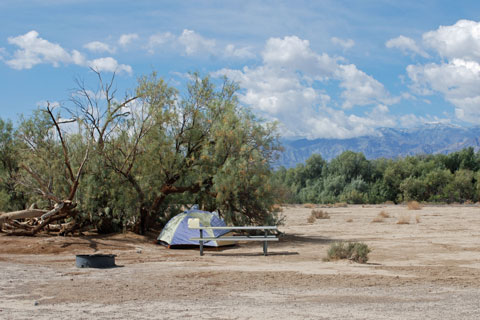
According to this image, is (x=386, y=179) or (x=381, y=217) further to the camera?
(x=386, y=179)

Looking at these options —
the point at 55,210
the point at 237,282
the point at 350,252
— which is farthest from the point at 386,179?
the point at 237,282

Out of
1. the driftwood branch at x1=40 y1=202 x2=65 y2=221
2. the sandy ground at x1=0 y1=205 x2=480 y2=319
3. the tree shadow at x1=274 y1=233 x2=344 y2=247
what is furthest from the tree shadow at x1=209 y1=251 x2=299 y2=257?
the driftwood branch at x1=40 y1=202 x2=65 y2=221

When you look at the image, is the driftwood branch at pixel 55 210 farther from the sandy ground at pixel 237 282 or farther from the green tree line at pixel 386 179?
the green tree line at pixel 386 179

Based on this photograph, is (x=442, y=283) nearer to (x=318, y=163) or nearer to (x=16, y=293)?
(x=16, y=293)

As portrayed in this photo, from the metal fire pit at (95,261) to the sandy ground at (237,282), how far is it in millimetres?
301

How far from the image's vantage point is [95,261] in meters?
12.9

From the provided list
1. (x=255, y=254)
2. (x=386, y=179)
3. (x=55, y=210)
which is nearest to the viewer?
(x=255, y=254)

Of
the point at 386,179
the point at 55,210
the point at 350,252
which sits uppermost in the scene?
the point at 386,179

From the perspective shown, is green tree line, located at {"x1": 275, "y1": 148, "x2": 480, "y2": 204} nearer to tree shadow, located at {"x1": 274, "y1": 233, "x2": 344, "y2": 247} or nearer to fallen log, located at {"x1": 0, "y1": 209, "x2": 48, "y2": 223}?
tree shadow, located at {"x1": 274, "y1": 233, "x2": 344, "y2": 247}

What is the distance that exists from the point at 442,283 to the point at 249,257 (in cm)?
640

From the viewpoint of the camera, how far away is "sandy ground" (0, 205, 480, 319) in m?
8.02

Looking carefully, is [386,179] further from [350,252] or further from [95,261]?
[95,261]

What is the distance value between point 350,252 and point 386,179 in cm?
5923

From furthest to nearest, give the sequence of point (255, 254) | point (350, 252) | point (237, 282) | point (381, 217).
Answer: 1. point (381, 217)
2. point (255, 254)
3. point (350, 252)
4. point (237, 282)
